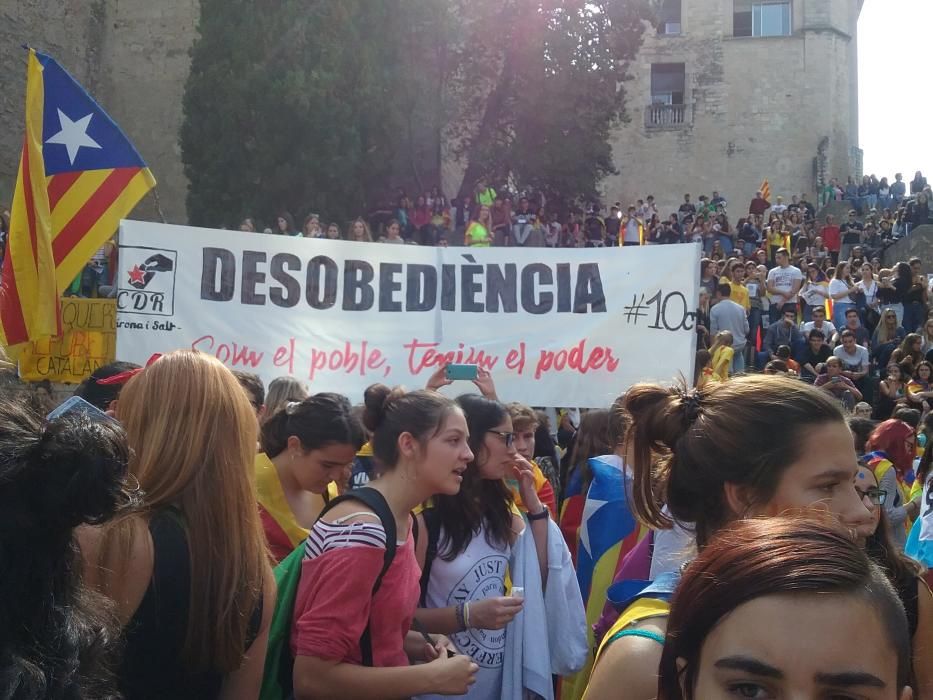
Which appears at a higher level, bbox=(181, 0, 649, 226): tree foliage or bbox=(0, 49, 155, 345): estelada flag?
bbox=(181, 0, 649, 226): tree foliage

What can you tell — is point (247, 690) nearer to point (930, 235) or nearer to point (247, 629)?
point (247, 629)

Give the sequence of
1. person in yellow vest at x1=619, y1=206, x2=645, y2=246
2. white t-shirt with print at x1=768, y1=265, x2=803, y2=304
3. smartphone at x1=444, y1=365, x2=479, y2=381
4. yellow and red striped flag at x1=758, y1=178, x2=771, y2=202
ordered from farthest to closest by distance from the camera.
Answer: yellow and red striped flag at x1=758, y1=178, x2=771, y2=202, person in yellow vest at x1=619, y1=206, x2=645, y2=246, white t-shirt with print at x1=768, y1=265, x2=803, y2=304, smartphone at x1=444, y1=365, x2=479, y2=381

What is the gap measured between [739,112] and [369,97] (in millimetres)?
18494

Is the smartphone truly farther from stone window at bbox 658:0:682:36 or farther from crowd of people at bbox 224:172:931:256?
stone window at bbox 658:0:682:36

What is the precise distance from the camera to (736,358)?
12.3m

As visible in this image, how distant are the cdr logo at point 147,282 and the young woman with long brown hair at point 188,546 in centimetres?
511

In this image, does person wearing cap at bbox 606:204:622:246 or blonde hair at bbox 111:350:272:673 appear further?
person wearing cap at bbox 606:204:622:246

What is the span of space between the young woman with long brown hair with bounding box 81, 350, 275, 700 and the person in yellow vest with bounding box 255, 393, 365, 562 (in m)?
1.13

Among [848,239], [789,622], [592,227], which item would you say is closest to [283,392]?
[789,622]

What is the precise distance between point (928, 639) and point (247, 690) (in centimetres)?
135

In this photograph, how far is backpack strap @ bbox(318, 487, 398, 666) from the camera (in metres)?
2.63

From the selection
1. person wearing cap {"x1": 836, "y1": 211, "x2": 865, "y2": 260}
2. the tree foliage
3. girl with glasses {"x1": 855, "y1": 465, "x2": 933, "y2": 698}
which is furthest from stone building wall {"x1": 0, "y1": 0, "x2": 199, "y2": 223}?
girl with glasses {"x1": 855, "y1": 465, "x2": 933, "y2": 698}

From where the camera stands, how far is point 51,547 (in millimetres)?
1451

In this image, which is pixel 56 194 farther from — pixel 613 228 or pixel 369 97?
pixel 613 228
